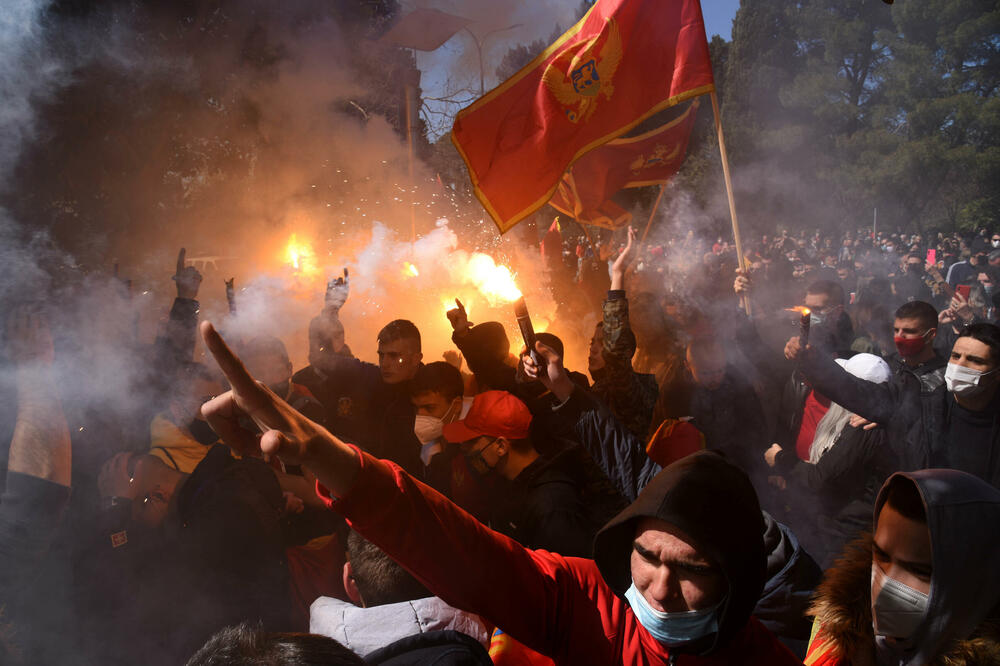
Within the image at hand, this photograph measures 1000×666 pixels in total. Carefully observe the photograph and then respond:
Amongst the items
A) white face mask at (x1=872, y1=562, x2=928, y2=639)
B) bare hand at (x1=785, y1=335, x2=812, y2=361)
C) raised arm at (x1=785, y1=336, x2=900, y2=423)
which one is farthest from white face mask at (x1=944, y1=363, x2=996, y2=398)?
white face mask at (x1=872, y1=562, x2=928, y2=639)

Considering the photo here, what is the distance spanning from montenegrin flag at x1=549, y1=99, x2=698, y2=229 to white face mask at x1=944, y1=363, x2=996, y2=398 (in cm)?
359

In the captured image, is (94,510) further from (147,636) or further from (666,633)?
(666,633)

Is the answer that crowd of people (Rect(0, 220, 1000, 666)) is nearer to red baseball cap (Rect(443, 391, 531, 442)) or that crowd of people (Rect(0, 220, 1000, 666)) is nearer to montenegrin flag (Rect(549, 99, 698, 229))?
red baseball cap (Rect(443, 391, 531, 442))

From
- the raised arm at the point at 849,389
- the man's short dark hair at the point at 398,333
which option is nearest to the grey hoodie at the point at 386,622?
the man's short dark hair at the point at 398,333

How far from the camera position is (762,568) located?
1511mm

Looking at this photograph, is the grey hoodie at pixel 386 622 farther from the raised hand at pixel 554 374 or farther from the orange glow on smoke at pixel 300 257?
the orange glow on smoke at pixel 300 257

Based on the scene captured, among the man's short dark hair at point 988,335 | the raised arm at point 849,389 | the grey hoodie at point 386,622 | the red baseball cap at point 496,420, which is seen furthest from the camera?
the raised arm at point 849,389

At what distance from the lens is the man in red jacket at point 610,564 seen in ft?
4.38

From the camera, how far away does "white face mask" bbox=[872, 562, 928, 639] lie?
4.98ft

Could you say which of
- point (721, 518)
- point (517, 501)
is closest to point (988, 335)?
point (721, 518)

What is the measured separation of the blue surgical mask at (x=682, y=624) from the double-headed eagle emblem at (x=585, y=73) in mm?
3484

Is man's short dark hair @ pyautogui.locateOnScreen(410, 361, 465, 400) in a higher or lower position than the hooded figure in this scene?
higher

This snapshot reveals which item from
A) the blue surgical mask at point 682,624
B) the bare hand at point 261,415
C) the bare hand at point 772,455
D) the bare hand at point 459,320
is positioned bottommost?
the bare hand at point 772,455

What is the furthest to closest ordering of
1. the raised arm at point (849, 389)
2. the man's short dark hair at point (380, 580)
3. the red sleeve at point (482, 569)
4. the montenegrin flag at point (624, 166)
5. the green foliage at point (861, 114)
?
the green foliage at point (861, 114), the montenegrin flag at point (624, 166), the raised arm at point (849, 389), the man's short dark hair at point (380, 580), the red sleeve at point (482, 569)
